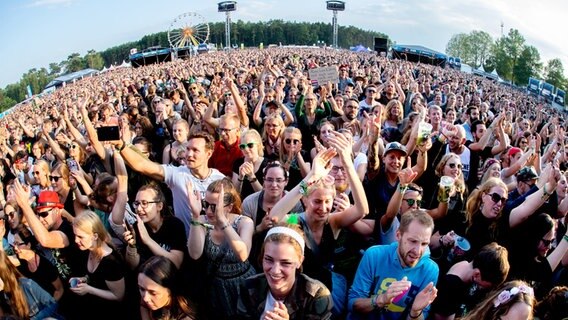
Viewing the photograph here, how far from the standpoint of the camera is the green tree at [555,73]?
6406 centimetres

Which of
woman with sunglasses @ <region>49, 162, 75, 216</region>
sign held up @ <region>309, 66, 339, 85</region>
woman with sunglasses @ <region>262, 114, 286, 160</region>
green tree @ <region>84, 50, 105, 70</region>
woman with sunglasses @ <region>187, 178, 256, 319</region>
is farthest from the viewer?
green tree @ <region>84, 50, 105, 70</region>

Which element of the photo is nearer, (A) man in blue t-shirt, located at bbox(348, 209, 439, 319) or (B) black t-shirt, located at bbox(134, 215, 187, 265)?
(A) man in blue t-shirt, located at bbox(348, 209, 439, 319)

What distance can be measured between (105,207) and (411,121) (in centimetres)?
424

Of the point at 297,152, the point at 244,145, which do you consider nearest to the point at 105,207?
the point at 244,145

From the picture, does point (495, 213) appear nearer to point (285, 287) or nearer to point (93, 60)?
point (285, 287)

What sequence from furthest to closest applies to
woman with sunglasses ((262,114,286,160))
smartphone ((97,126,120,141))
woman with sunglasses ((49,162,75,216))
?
woman with sunglasses ((262,114,286,160))
woman with sunglasses ((49,162,75,216))
smartphone ((97,126,120,141))

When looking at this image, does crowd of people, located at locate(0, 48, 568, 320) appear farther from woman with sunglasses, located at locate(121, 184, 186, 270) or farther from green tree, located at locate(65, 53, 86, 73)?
green tree, located at locate(65, 53, 86, 73)

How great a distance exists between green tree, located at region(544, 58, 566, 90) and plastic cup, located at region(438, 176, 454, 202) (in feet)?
240

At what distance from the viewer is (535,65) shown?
218 feet

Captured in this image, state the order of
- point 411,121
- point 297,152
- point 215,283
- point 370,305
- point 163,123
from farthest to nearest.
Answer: point 163,123, point 411,121, point 297,152, point 215,283, point 370,305

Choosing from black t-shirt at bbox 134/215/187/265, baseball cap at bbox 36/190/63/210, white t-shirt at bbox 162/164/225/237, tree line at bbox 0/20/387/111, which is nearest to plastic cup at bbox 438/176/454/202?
white t-shirt at bbox 162/164/225/237

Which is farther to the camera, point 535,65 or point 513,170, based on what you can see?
point 535,65

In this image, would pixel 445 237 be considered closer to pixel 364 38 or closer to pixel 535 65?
pixel 535 65

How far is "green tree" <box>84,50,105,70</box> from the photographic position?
107m
